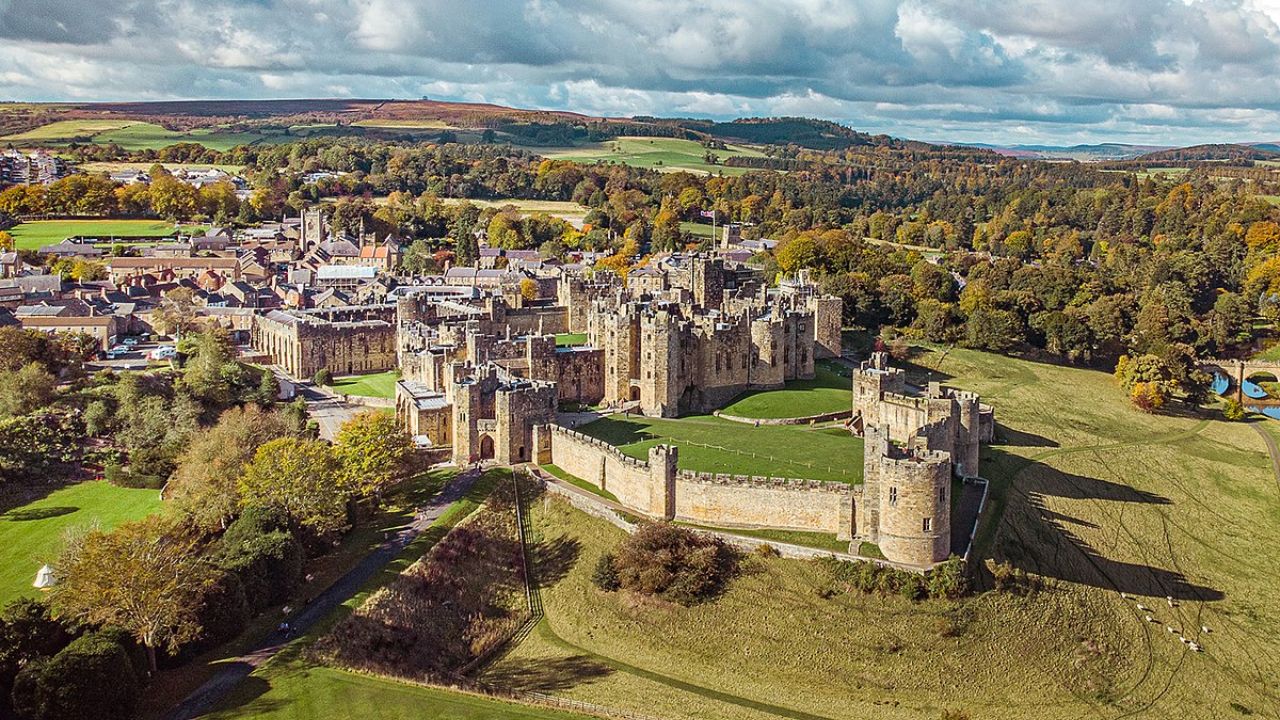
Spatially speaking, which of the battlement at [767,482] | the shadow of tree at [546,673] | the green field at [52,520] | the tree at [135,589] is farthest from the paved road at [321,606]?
the battlement at [767,482]

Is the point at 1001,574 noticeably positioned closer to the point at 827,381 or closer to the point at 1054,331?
the point at 827,381

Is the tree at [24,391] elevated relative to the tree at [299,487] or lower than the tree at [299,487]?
elevated

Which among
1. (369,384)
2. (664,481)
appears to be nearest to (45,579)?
(664,481)

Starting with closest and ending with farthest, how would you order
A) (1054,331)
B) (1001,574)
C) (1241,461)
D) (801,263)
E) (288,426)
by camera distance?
(1001,574)
(288,426)
(1241,461)
(1054,331)
(801,263)

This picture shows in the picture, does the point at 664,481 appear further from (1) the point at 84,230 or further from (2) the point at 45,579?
(1) the point at 84,230

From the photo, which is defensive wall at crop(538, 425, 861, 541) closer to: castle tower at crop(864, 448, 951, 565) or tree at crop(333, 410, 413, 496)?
castle tower at crop(864, 448, 951, 565)

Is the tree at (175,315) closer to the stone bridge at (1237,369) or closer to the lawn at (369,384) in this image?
the lawn at (369,384)

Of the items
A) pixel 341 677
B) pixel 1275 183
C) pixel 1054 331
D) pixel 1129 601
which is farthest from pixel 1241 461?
pixel 1275 183
